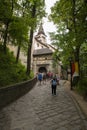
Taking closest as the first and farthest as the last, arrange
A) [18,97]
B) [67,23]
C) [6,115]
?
[6,115]
[18,97]
[67,23]

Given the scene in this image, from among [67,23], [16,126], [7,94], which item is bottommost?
[16,126]

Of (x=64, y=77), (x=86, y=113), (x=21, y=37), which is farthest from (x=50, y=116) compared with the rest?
(x=64, y=77)

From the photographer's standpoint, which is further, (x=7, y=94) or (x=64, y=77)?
(x=64, y=77)

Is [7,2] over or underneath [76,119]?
over

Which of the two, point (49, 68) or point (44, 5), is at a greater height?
point (44, 5)

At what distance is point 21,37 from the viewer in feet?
47.6

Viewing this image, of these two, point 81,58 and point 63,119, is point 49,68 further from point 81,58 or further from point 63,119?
point 63,119

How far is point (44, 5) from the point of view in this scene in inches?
814

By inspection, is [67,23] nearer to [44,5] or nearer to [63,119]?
[44,5]

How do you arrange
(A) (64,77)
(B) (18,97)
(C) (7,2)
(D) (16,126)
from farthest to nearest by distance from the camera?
1. (A) (64,77)
2. (C) (7,2)
3. (B) (18,97)
4. (D) (16,126)

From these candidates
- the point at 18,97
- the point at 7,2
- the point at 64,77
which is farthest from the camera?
the point at 64,77

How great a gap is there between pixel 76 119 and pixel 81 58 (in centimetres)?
1428

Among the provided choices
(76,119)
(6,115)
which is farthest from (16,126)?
(76,119)

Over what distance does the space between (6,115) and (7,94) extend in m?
2.06
